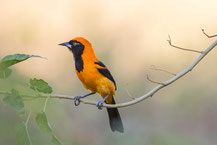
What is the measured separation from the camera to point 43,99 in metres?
1.11

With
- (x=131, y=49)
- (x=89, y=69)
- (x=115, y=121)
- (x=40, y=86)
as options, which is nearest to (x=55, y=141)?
(x=40, y=86)

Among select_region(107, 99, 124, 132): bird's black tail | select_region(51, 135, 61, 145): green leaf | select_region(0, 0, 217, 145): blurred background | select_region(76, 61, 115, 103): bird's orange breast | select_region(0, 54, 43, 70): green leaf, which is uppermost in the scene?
select_region(0, 54, 43, 70): green leaf

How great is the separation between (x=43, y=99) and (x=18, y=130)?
14cm

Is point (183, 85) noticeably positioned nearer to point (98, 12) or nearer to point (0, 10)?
point (98, 12)

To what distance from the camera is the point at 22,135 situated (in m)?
1.14

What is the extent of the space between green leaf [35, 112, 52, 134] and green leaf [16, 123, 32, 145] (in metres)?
0.05

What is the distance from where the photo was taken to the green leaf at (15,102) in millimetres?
1119

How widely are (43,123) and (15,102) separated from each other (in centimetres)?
13

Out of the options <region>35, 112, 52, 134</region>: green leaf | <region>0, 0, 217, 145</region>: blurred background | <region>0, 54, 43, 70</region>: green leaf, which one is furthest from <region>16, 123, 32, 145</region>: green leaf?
Answer: <region>0, 0, 217, 145</region>: blurred background

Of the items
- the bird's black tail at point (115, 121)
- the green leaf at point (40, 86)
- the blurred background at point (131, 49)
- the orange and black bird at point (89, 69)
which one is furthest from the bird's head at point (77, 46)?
the blurred background at point (131, 49)

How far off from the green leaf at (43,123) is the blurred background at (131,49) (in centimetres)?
377

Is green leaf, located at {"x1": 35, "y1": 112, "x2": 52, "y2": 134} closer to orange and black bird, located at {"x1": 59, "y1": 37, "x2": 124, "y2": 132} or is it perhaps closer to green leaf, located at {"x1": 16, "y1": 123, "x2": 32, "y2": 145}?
green leaf, located at {"x1": 16, "y1": 123, "x2": 32, "y2": 145}

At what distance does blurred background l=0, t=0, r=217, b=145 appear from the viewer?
6.04 meters

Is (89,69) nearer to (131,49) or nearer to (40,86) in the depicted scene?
(40,86)
